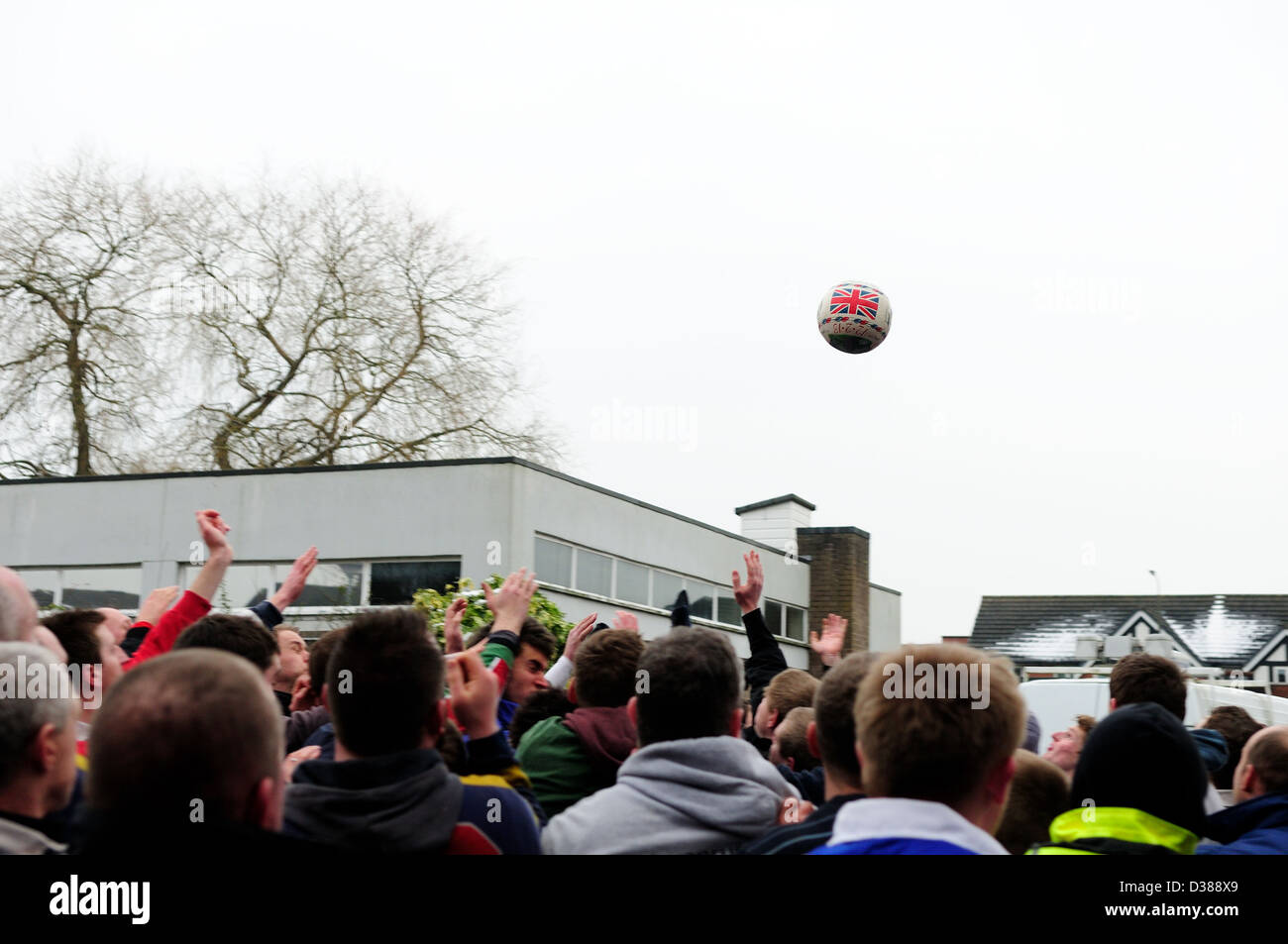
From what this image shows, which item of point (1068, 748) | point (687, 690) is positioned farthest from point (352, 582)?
point (687, 690)

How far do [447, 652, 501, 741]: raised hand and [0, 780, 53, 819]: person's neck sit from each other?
3.18ft

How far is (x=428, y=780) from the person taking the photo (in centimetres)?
294

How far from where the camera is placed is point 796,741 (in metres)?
Answer: 4.83

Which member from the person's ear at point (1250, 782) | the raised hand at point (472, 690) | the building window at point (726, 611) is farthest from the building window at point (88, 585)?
the person's ear at point (1250, 782)

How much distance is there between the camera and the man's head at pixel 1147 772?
332 centimetres

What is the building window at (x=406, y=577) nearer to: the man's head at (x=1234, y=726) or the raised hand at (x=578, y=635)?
the raised hand at (x=578, y=635)

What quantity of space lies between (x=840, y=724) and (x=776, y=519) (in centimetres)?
3088

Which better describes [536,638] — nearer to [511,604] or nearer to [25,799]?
[511,604]

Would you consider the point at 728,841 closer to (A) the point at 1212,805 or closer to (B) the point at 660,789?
(B) the point at 660,789

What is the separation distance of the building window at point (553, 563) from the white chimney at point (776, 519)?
10839 mm

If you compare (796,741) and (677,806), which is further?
(796,741)

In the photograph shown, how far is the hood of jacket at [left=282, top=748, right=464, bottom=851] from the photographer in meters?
2.86
